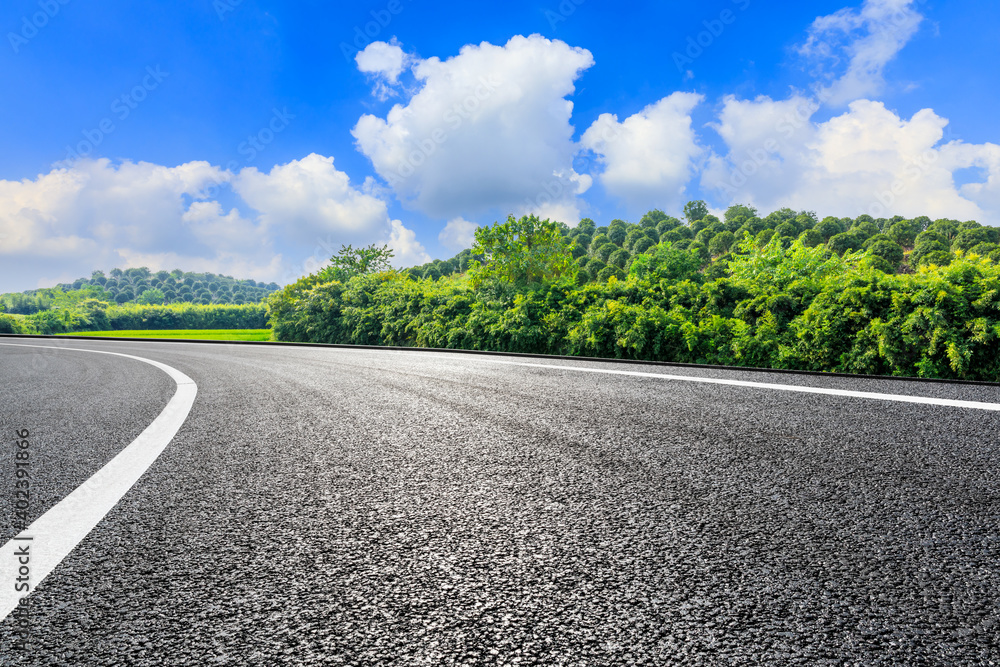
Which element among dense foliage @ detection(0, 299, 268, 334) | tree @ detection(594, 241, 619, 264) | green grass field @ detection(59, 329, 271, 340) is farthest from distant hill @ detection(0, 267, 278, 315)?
tree @ detection(594, 241, 619, 264)

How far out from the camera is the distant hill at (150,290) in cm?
10927

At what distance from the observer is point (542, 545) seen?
1.85 metres

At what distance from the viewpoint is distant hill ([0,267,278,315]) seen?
109269mm

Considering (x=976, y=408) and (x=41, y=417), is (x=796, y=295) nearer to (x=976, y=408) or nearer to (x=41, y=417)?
(x=976, y=408)

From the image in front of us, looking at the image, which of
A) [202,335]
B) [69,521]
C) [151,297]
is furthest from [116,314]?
[69,521]

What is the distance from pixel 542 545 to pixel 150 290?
17128 centimetres

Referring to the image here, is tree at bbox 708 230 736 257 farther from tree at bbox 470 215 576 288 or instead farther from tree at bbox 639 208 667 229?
tree at bbox 470 215 576 288

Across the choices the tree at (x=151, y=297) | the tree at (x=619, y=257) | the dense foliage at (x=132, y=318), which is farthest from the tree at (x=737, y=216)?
the tree at (x=151, y=297)

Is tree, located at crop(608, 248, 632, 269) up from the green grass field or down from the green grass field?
up

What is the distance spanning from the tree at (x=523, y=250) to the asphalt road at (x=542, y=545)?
22.9 metres

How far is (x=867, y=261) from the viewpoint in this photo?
9.66 meters

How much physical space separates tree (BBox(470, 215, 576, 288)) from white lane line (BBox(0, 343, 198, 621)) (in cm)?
2337

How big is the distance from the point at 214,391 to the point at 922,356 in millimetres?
10336

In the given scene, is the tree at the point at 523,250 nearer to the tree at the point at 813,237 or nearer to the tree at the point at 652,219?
the tree at the point at 813,237
